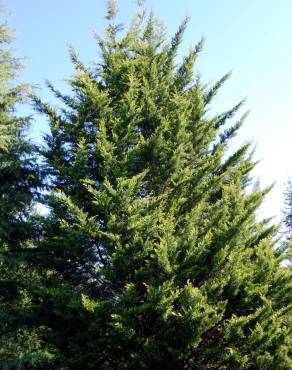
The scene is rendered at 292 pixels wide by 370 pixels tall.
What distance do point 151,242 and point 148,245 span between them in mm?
124

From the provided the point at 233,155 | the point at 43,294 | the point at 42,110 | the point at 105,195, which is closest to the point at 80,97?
the point at 42,110

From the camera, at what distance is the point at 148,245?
7434 mm

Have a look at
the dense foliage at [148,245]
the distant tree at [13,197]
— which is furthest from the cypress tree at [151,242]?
the distant tree at [13,197]

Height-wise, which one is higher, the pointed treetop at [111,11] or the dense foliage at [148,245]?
the pointed treetop at [111,11]

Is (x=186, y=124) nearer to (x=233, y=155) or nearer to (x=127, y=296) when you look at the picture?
(x=233, y=155)

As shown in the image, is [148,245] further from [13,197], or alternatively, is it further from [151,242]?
[13,197]

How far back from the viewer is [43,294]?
293 inches

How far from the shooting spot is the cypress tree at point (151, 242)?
6.82 m

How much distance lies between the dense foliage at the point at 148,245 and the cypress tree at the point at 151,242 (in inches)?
1.1

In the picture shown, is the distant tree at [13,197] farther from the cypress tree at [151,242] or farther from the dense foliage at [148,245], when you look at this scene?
the cypress tree at [151,242]

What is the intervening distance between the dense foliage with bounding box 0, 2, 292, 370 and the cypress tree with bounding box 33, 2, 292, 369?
0.09 feet

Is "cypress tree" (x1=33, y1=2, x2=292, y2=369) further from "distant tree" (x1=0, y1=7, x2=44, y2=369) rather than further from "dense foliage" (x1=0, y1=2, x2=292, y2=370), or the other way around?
"distant tree" (x1=0, y1=7, x2=44, y2=369)

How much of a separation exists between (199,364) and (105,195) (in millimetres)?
3663

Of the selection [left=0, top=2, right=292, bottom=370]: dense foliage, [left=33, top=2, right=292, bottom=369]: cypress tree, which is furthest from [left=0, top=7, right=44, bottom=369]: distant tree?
[left=33, top=2, right=292, bottom=369]: cypress tree
